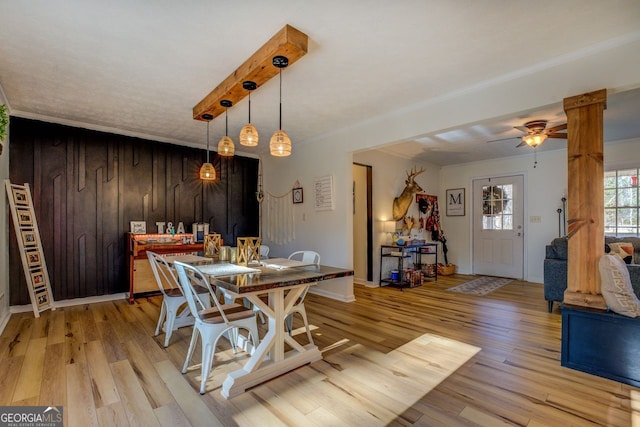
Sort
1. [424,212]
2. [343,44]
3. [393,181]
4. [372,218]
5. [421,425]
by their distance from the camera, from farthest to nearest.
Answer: [424,212] → [393,181] → [372,218] → [343,44] → [421,425]

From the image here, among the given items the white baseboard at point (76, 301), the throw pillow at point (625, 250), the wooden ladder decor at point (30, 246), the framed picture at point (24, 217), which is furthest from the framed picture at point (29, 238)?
the throw pillow at point (625, 250)

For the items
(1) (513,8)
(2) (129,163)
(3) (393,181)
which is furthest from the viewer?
(3) (393,181)

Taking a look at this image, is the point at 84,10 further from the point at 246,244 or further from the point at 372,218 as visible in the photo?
the point at 372,218

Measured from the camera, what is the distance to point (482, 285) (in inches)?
218

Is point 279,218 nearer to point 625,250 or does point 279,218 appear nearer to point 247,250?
point 247,250

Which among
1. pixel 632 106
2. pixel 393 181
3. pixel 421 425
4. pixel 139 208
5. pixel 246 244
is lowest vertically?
pixel 421 425

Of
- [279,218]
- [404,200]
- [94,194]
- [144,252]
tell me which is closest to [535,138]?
[404,200]

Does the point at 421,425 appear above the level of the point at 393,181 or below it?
below

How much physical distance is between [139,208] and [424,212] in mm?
5427

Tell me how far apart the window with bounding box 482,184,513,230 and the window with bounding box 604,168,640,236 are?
1459 millimetres

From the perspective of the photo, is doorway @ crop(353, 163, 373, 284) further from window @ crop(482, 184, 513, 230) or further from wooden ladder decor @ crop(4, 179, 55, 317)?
wooden ladder decor @ crop(4, 179, 55, 317)

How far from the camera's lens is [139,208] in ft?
15.7

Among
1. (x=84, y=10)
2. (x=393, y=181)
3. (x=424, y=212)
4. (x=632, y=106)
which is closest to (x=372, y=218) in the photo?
(x=393, y=181)

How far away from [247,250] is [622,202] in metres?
6.02
